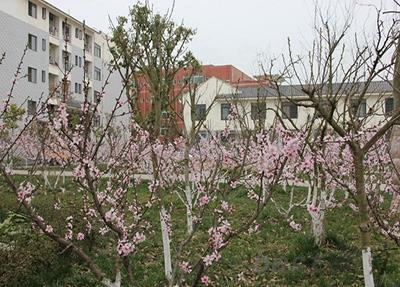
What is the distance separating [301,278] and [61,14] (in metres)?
34.6

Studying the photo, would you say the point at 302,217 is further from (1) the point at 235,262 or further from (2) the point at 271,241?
(1) the point at 235,262

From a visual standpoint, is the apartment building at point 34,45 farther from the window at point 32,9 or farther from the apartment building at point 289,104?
the apartment building at point 289,104

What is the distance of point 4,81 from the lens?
29828 mm

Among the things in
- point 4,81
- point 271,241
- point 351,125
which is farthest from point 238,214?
point 4,81

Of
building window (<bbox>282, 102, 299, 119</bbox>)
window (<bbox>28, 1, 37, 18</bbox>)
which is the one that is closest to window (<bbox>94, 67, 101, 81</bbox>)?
window (<bbox>28, 1, 37, 18</bbox>)

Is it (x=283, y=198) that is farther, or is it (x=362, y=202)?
(x=283, y=198)

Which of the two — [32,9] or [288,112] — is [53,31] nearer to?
[32,9]

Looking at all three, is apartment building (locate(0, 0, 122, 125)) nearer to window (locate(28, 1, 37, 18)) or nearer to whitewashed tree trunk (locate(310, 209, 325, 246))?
window (locate(28, 1, 37, 18))

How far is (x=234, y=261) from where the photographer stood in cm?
661

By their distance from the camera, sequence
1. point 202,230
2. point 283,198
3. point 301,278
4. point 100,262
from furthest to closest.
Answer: point 283,198, point 202,230, point 100,262, point 301,278

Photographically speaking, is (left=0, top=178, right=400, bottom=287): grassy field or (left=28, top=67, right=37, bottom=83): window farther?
(left=28, top=67, right=37, bottom=83): window

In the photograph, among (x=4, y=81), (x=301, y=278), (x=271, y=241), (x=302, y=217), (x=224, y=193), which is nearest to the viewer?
(x=224, y=193)

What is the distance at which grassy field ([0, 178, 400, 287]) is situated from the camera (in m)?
5.37

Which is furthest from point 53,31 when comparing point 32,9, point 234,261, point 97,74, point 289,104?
point 234,261
